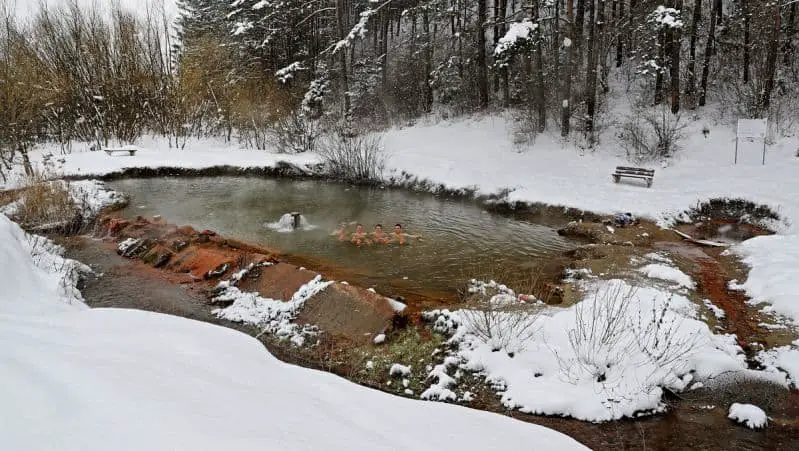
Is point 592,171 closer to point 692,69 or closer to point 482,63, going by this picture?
point 692,69

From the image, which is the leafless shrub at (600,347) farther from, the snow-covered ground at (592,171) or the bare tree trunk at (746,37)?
the bare tree trunk at (746,37)

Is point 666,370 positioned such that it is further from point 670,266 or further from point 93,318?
point 93,318

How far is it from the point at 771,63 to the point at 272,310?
15876mm

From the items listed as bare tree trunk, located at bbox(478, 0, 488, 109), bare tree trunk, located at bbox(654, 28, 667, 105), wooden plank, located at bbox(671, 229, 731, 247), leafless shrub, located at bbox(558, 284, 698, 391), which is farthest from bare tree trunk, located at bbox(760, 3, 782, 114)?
leafless shrub, located at bbox(558, 284, 698, 391)

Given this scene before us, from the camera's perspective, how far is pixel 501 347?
5.53 m

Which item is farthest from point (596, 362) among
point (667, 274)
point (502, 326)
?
point (667, 274)

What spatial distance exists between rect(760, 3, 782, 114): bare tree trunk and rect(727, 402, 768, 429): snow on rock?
44.4 feet

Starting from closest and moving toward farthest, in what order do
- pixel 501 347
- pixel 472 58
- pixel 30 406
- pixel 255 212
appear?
1. pixel 30 406
2. pixel 501 347
3. pixel 255 212
4. pixel 472 58

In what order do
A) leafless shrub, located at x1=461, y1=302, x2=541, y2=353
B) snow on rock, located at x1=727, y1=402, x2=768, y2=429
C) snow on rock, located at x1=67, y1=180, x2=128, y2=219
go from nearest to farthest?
snow on rock, located at x1=727, y1=402, x2=768, y2=429
leafless shrub, located at x1=461, y1=302, x2=541, y2=353
snow on rock, located at x1=67, y1=180, x2=128, y2=219

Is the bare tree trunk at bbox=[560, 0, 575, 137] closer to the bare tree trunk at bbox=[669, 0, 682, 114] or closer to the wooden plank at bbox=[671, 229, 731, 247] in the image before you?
the bare tree trunk at bbox=[669, 0, 682, 114]

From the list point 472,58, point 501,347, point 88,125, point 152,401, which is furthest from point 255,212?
point 88,125

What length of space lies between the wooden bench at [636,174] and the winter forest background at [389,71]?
82.2 inches

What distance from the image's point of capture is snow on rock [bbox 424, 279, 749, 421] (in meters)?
4.71

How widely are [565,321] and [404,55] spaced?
70.6 feet
